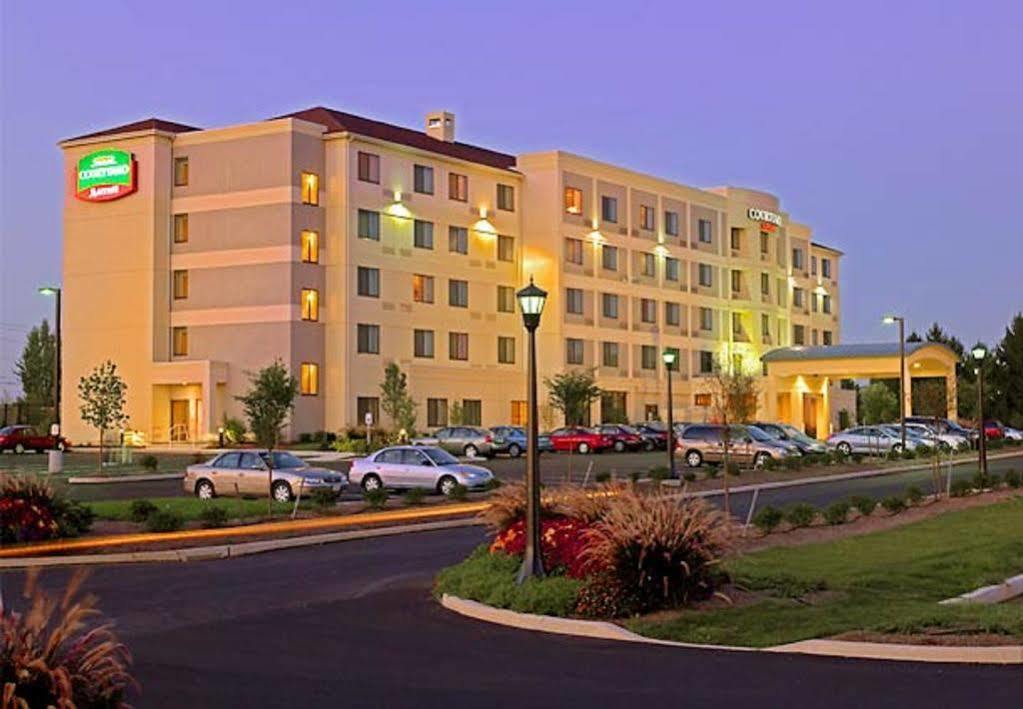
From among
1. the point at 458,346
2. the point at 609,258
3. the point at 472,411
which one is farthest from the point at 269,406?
the point at 609,258

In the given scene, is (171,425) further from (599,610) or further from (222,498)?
(599,610)

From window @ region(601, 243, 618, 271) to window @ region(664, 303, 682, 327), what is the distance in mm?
6032

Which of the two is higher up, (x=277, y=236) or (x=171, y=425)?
(x=277, y=236)

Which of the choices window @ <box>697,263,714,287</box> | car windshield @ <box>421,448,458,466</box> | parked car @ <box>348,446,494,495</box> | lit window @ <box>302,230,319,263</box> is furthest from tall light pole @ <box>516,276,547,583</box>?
window @ <box>697,263,714,287</box>

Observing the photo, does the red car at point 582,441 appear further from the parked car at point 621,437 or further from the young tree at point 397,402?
the young tree at point 397,402

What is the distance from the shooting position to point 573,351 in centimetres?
7406

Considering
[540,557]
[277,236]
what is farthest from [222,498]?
[277,236]

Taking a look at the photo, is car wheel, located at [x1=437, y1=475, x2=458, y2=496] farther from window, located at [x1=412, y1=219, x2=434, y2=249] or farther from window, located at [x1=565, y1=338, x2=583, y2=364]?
window, located at [x1=565, y1=338, x2=583, y2=364]

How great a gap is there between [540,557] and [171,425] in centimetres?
5226

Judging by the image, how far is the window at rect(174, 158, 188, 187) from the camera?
6412cm

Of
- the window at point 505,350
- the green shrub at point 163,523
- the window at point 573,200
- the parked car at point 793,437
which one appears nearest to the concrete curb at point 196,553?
the green shrub at point 163,523

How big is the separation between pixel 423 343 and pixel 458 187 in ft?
28.5

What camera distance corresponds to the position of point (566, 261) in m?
73.4

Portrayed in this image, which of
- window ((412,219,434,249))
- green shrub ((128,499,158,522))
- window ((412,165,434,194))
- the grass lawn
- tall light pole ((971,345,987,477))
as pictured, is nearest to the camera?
the grass lawn
